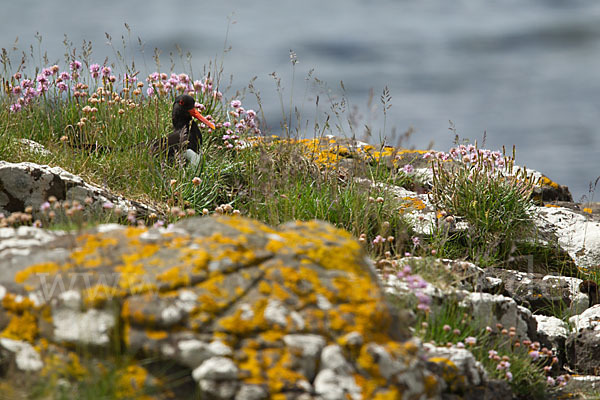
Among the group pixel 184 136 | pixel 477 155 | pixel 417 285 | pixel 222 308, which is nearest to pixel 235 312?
pixel 222 308

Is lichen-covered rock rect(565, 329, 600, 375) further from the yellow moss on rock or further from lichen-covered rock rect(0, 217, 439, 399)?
the yellow moss on rock

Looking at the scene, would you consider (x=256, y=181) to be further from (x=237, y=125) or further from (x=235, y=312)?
(x=235, y=312)

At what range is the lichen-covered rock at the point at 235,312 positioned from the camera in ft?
9.61

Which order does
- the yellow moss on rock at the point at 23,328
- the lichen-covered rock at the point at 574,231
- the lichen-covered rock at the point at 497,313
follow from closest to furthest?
the yellow moss on rock at the point at 23,328, the lichen-covered rock at the point at 497,313, the lichen-covered rock at the point at 574,231

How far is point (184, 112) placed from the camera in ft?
28.1

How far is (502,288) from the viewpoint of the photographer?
21.1ft

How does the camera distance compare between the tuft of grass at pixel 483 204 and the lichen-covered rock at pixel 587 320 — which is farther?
the tuft of grass at pixel 483 204

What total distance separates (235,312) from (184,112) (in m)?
6.02

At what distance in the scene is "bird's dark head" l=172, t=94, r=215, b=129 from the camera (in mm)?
8438

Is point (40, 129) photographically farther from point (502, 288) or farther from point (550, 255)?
point (550, 255)

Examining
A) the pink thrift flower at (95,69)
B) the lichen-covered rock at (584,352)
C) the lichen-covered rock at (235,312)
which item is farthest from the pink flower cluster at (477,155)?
the lichen-covered rock at (235,312)

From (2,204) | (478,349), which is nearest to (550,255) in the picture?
(478,349)

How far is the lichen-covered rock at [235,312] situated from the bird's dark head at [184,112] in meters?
5.29

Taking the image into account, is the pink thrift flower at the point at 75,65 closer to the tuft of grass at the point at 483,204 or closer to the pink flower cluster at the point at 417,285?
the tuft of grass at the point at 483,204
